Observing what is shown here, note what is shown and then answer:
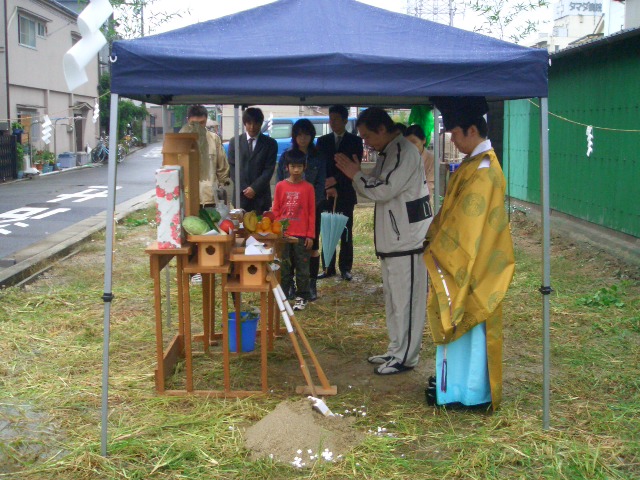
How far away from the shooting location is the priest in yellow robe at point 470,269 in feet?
12.9

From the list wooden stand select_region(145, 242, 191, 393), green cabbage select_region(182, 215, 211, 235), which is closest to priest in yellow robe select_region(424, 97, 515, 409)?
green cabbage select_region(182, 215, 211, 235)

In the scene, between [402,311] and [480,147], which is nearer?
[480,147]

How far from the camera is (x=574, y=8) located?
3938cm

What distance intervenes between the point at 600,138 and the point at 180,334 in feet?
21.3

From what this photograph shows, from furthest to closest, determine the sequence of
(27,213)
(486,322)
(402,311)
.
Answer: (27,213) → (402,311) → (486,322)

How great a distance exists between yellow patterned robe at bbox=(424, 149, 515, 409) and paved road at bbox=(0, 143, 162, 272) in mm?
5982

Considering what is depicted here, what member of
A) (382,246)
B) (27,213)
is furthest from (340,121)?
(27,213)

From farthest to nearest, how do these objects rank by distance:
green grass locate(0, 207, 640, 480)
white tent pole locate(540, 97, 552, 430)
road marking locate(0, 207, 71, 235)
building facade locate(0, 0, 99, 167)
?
building facade locate(0, 0, 99, 167) < road marking locate(0, 207, 71, 235) < white tent pole locate(540, 97, 552, 430) < green grass locate(0, 207, 640, 480)

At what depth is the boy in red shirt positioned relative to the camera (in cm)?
626

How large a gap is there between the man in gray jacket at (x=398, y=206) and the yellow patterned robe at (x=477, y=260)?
53 centimetres

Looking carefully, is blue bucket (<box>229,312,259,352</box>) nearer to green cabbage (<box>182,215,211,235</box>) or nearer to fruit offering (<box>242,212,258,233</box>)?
fruit offering (<box>242,212,258,233</box>)

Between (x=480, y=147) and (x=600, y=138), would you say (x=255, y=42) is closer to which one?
(x=480, y=147)

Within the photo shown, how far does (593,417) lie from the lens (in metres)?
4.12

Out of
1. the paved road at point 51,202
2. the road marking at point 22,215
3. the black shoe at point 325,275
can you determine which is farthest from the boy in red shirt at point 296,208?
the road marking at point 22,215
